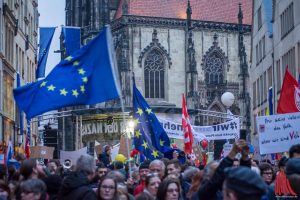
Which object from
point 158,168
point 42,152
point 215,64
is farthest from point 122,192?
point 215,64

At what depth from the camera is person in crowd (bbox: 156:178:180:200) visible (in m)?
7.63

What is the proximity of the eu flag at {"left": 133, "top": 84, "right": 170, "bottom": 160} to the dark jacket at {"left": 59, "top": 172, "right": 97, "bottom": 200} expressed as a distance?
29.1 feet

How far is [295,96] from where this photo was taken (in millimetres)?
14578

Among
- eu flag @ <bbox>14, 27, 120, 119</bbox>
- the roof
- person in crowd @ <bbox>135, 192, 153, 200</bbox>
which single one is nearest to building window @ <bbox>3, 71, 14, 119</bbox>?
eu flag @ <bbox>14, 27, 120, 119</bbox>

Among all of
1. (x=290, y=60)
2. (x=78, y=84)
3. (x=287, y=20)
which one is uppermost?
(x=287, y=20)

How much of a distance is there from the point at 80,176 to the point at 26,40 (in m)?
34.0

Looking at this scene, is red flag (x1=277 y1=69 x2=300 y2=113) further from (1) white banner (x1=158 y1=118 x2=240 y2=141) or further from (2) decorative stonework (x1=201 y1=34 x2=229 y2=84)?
(2) decorative stonework (x1=201 y1=34 x2=229 y2=84)

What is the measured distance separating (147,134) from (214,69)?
5140 cm

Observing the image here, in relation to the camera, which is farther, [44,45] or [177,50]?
[177,50]

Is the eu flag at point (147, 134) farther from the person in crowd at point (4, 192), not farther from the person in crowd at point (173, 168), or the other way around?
the person in crowd at point (4, 192)

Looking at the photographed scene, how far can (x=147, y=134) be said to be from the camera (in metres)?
17.1

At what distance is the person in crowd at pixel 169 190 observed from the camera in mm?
7633

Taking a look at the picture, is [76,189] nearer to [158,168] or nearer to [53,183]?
[53,183]

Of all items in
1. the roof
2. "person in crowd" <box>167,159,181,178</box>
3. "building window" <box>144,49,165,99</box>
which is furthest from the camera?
the roof
